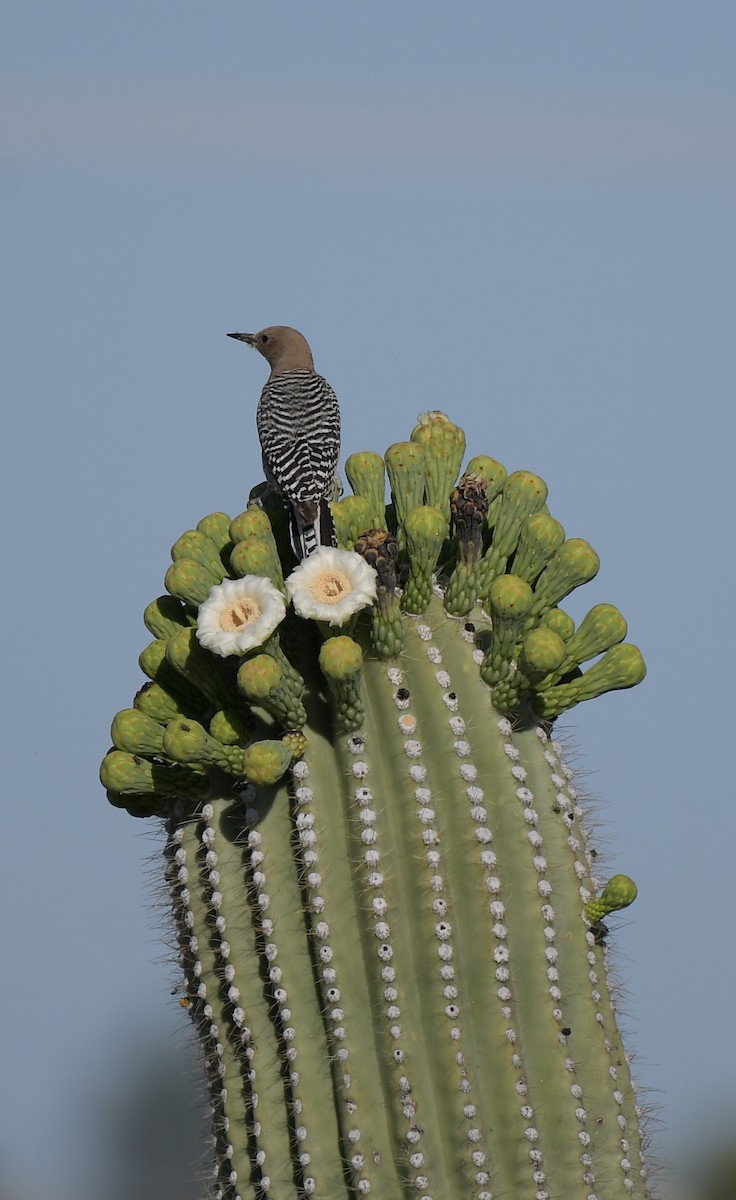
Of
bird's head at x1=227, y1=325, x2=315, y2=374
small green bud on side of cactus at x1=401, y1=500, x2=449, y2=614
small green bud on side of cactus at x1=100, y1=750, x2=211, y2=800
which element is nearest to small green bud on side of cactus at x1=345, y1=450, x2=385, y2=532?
small green bud on side of cactus at x1=401, y1=500, x2=449, y2=614

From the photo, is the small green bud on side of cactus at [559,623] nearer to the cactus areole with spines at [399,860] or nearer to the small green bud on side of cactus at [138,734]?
the cactus areole with spines at [399,860]

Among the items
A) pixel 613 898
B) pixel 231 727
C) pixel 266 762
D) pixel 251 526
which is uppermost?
pixel 251 526

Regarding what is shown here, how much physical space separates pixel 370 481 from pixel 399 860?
1179mm

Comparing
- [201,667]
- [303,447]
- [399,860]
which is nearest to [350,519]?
[201,667]

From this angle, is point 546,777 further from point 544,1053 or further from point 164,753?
point 164,753

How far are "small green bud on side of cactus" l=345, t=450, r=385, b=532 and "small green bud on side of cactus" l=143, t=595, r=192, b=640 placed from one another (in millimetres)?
601

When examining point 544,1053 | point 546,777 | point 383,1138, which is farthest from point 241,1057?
point 546,777

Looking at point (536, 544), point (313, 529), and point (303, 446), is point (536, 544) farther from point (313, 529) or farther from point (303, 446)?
point (303, 446)

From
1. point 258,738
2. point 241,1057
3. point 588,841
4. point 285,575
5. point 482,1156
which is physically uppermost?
point 285,575

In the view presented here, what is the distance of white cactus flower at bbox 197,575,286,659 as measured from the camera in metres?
4.62

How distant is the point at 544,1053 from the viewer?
15.0ft

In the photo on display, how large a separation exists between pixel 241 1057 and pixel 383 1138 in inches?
17.8

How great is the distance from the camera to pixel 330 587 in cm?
469

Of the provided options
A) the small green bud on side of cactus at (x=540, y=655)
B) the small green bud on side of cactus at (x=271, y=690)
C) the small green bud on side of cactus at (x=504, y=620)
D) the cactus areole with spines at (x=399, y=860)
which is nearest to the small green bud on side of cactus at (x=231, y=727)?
the cactus areole with spines at (x=399, y=860)
